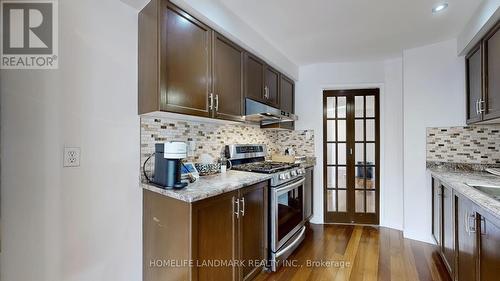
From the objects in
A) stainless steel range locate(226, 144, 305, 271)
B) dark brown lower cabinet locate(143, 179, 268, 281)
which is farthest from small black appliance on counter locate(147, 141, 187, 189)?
stainless steel range locate(226, 144, 305, 271)

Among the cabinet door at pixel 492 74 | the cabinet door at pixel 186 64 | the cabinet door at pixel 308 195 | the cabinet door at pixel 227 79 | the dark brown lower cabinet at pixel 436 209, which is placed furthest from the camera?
the cabinet door at pixel 308 195

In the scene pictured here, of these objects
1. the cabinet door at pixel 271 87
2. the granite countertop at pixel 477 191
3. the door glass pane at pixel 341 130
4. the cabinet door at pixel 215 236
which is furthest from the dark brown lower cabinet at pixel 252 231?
the door glass pane at pixel 341 130

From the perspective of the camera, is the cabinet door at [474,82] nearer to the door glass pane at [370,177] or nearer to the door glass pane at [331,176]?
the door glass pane at [370,177]

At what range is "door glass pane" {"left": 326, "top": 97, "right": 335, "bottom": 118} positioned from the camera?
3.74 meters

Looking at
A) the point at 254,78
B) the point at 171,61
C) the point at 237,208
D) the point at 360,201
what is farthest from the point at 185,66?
the point at 360,201

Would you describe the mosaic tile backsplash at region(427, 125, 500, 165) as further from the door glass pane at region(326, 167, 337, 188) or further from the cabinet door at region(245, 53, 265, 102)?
the cabinet door at region(245, 53, 265, 102)

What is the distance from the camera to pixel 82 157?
4.95 feet

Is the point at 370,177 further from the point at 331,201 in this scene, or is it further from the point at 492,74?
the point at 492,74

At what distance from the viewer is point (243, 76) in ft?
8.10

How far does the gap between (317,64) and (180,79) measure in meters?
2.61

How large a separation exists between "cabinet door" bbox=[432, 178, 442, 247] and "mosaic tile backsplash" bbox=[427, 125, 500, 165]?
39 centimetres

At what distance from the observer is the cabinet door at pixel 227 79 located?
2.11m

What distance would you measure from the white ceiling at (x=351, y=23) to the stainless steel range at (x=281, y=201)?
4.47 feet

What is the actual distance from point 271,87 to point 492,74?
2.07 metres
